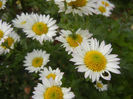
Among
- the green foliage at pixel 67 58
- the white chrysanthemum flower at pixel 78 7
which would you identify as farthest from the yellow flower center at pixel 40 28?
the white chrysanthemum flower at pixel 78 7

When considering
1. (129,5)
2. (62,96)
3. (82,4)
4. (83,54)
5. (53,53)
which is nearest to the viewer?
(62,96)

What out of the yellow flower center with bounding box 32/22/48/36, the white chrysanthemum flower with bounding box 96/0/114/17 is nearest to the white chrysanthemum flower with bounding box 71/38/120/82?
the yellow flower center with bounding box 32/22/48/36

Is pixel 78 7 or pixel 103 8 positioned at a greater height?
pixel 103 8

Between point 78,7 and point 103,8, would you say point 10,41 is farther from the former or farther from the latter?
point 103,8

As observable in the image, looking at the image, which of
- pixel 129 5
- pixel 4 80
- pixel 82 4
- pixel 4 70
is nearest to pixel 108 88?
pixel 82 4

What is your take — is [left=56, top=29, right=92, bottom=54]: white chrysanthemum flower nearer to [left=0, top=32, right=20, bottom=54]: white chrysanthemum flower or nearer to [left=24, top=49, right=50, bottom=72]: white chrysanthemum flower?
[left=24, top=49, right=50, bottom=72]: white chrysanthemum flower

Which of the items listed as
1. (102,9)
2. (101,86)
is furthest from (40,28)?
(102,9)

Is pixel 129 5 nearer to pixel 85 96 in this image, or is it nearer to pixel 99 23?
pixel 99 23
